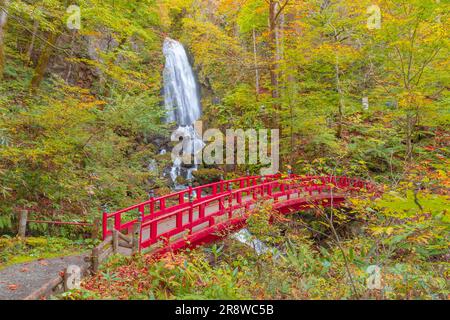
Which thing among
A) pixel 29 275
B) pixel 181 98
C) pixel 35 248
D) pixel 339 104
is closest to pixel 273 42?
pixel 339 104

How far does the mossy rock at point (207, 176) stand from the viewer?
17906mm

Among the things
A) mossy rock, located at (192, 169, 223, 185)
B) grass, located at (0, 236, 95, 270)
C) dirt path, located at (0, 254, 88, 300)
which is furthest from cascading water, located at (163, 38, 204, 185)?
dirt path, located at (0, 254, 88, 300)

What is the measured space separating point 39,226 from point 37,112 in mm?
3390

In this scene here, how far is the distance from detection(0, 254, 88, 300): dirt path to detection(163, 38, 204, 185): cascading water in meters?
10.8

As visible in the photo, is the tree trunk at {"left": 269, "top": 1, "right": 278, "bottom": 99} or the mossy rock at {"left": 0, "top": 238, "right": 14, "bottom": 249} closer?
the mossy rock at {"left": 0, "top": 238, "right": 14, "bottom": 249}

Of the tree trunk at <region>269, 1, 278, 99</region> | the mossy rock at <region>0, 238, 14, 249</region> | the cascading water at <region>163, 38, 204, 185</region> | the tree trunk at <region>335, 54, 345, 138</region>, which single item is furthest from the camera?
the cascading water at <region>163, 38, 204, 185</region>

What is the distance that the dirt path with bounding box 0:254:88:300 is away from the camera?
5738 mm

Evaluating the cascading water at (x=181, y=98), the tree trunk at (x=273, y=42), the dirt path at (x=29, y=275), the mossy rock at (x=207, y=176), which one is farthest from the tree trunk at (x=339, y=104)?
the dirt path at (x=29, y=275)

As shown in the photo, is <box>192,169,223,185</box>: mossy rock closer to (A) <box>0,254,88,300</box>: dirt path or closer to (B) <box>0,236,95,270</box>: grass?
(B) <box>0,236,95,270</box>: grass

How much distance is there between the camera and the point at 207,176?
17891 mm

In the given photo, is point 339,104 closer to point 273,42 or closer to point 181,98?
point 273,42

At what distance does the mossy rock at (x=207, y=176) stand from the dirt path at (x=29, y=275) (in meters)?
10.4

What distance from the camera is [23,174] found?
8.86 metres
